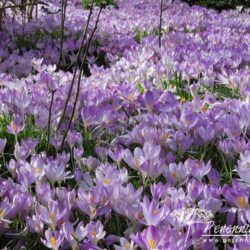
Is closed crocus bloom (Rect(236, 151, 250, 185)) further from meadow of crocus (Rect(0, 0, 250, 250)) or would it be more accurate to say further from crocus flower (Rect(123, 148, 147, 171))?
crocus flower (Rect(123, 148, 147, 171))

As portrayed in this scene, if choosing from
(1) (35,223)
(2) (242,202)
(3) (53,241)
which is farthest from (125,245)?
(2) (242,202)

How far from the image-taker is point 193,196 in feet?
5.95

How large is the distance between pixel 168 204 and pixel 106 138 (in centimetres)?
89

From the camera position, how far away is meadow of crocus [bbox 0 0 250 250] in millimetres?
1696

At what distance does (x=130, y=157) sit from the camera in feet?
6.81

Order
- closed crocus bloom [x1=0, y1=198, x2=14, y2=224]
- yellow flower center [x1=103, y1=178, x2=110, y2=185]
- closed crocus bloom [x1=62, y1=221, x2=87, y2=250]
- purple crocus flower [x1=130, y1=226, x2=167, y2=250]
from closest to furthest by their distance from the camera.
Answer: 1. purple crocus flower [x1=130, y1=226, x2=167, y2=250]
2. closed crocus bloom [x1=62, y1=221, x2=87, y2=250]
3. closed crocus bloom [x1=0, y1=198, x2=14, y2=224]
4. yellow flower center [x1=103, y1=178, x2=110, y2=185]

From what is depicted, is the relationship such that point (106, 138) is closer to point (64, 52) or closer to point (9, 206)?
point (9, 206)

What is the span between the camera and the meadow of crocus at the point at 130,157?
1696mm

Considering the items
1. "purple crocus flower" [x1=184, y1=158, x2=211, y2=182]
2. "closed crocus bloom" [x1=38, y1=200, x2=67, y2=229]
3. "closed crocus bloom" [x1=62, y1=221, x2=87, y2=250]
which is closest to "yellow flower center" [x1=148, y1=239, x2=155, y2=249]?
"closed crocus bloom" [x1=62, y1=221, x2=87, y2=250]

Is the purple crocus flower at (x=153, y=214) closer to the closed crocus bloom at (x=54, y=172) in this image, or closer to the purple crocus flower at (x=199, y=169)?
the purple crocus flower at (x=199, y=169)

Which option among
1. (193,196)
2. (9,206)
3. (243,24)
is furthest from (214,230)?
(243,24)

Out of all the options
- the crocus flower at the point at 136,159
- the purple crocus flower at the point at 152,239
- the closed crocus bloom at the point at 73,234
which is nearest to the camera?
the purple crocus flower at the point at 152,239
